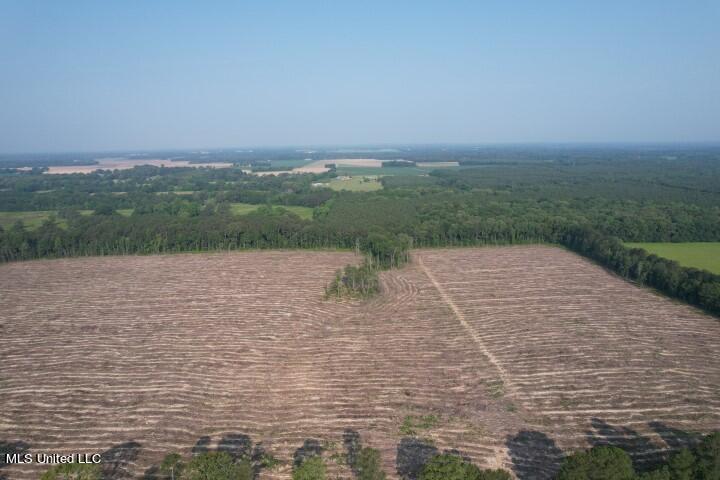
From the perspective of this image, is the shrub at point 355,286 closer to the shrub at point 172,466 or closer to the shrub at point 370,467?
the shrub at point 172,466

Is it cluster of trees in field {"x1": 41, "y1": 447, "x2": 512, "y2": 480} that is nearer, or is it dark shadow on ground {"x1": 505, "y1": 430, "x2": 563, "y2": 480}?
cluster of trees in field {"x1": 41, "y1": 447, "x2": 512, "y2": 480}

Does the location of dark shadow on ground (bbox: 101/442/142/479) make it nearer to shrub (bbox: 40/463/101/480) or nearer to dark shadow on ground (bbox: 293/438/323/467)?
shrub (bbox: 40/463/101/480)

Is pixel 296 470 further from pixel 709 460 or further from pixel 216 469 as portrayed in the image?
pixel 709 460

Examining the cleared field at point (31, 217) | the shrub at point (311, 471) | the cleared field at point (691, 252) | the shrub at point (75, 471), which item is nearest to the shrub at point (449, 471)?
the shrub at point (311, 471)

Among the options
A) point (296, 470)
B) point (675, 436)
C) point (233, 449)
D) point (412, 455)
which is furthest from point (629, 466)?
point (233, 449)

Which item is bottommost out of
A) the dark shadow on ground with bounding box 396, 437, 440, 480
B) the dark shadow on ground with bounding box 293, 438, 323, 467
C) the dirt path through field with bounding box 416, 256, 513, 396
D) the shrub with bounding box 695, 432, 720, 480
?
the dark shadow on ground with bounding box 396, 437, 440, 480

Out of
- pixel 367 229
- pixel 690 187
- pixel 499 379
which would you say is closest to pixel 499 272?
pixel 367 229

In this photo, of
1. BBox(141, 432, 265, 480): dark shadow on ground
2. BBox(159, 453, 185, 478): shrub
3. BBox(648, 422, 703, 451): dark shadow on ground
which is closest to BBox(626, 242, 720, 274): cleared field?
BBox(648, 422, 703, 451): dark shadow on ground
